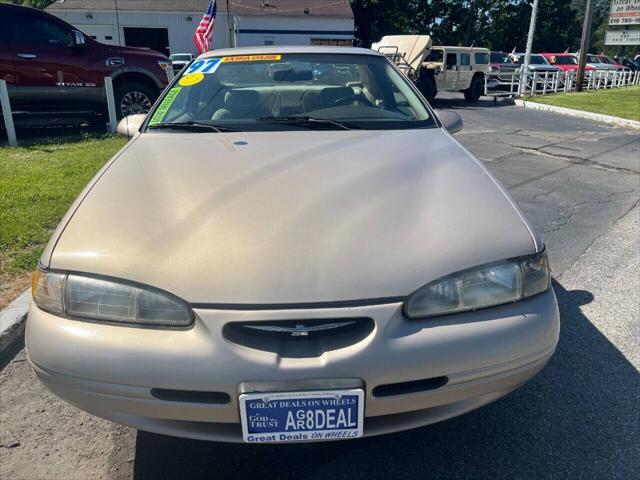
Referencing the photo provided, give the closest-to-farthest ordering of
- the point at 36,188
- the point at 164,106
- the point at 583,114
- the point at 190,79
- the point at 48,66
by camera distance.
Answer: the point at 164,106 → the point at 190,79 → the point at 36,188 → the point at 48,66 → the point at 583,114

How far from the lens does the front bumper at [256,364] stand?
5.38 ft

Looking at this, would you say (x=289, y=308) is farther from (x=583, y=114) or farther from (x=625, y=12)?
(x=625, y=12)

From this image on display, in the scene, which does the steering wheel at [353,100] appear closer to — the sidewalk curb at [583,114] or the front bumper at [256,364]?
the front bumper at [256,364]

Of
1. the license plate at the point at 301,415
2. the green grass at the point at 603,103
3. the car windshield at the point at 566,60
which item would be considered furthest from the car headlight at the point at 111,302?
the car windshield at the point at 566,60

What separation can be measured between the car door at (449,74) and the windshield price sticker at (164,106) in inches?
624

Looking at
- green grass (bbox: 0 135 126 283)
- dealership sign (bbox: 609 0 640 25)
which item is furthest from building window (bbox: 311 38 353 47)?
green grass (bbox: 0 135 126 283)

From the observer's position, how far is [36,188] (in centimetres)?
517

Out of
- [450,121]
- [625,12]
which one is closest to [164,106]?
[450,121]

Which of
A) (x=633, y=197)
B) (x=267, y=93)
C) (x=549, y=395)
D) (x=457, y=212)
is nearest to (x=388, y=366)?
(x=457, y=212)

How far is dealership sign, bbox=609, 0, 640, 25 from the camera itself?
30.5 metres

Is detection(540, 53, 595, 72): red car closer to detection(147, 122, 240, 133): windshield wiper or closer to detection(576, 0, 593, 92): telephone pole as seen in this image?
detection(576, 0, 593, 92): telephone pole

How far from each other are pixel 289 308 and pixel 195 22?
29482 mm

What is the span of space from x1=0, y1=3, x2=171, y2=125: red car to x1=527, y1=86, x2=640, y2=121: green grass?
37.4 ft

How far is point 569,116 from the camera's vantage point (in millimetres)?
14688
